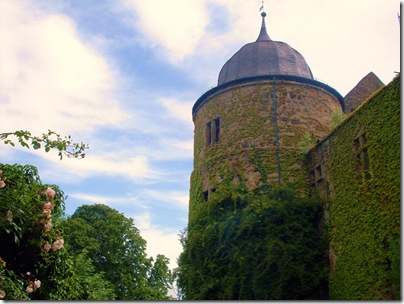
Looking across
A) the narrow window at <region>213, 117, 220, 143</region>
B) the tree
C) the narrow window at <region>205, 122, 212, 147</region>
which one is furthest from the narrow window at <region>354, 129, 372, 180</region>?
the tree

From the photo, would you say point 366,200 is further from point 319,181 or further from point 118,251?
point 118,251

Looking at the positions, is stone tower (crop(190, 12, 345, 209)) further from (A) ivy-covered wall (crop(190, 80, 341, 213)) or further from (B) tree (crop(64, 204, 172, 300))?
(B) tree (crop(64, 204, 172, 300))

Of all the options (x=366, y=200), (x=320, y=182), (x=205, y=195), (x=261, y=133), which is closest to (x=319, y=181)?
(x=320, y=182)

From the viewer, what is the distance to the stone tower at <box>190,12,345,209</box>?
16344 millimetres

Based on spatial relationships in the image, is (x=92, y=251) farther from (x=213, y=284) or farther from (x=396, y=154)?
(x=396, y=154)

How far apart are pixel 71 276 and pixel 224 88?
9.37 metres

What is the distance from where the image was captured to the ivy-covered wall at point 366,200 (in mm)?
11148

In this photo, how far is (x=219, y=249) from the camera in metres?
15.1

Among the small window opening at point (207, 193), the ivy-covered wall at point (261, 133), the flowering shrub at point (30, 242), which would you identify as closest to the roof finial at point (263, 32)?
the ivy-covered wall at point (261, 133)

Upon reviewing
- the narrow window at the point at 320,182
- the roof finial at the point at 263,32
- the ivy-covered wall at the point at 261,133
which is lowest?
the narrow window at the point at 320,182

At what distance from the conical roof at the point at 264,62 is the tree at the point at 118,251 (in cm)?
1080

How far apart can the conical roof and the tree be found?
1080 centimetres

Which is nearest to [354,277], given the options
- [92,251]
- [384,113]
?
[384,113]

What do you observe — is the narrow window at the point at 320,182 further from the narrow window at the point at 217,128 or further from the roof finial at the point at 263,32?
the roof finial at the point at 263,32
